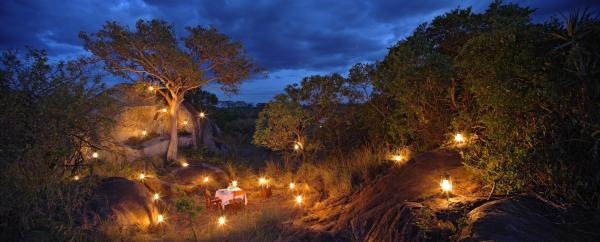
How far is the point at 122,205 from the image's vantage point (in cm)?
811

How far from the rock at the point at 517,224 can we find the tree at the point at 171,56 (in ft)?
40.1

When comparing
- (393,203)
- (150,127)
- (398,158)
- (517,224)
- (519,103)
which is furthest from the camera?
(150,127)

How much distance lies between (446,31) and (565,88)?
25.0ft

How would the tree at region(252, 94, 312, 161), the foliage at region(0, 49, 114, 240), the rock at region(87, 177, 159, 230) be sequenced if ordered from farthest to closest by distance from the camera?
the tree at region(252, 94, 312, 161)
the rock at region(87, 177, 159, 230)
the foliage at region(0, 49, 114, 240)

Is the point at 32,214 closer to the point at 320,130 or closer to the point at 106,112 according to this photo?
the point at 106,112

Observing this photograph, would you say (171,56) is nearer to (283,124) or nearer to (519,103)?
(283,124)

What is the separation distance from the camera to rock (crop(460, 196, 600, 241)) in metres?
3.56

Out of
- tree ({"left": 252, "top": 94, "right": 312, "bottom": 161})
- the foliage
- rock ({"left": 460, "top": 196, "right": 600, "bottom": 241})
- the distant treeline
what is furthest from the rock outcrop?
rock ({"left": 460, "top": 196, "right": 600, "bottom": 241})

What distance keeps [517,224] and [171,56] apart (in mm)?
13058

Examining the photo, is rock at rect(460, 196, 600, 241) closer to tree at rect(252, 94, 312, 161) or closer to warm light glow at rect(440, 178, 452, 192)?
warm light glow at rect(440, 178, 452, 192)

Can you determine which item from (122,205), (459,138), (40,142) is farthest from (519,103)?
(122,205)

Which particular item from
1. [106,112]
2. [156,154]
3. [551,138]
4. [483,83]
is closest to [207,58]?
[156,154]

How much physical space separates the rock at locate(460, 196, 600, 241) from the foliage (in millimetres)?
6115

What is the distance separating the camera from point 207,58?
14742mm
